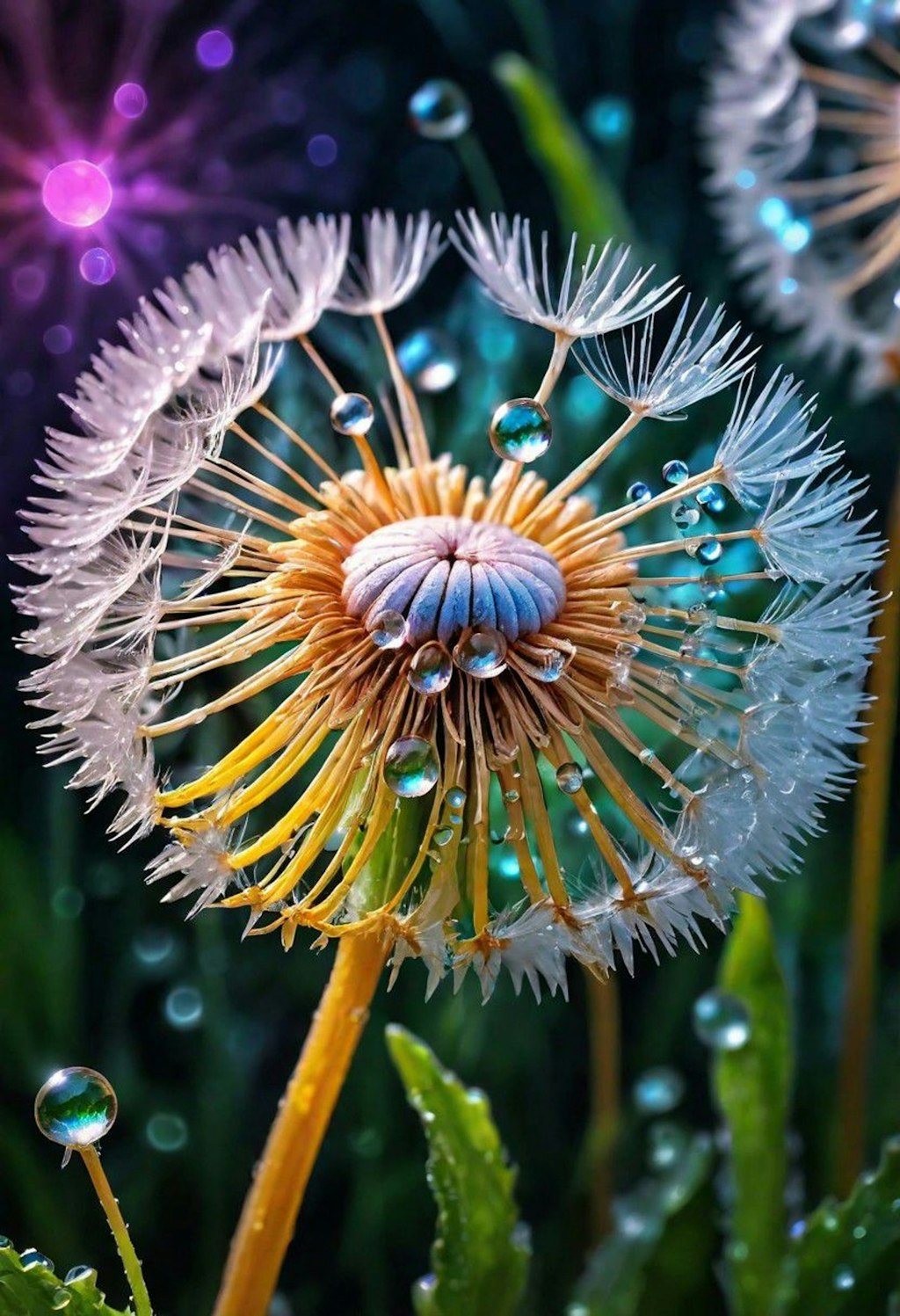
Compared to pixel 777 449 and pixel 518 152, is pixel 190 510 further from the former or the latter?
pixel 518 152

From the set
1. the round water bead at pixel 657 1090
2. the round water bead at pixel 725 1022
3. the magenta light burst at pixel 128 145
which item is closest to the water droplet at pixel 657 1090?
the round water bead at pixel 657 1090

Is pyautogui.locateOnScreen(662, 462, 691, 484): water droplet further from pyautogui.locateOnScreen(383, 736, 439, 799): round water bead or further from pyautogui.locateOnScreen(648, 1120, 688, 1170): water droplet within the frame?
pyautogui.locateOnScreen(648, 1120, 688, 1170): water droplet

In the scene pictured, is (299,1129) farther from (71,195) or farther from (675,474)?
(71,195)

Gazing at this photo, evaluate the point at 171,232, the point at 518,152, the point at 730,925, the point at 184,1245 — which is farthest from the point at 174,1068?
the point at 518,152

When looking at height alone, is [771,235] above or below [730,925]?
above

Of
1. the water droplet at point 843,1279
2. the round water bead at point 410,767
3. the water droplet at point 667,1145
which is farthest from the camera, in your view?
the water droplet at point 667,1145

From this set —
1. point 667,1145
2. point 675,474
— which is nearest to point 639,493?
point 675,474

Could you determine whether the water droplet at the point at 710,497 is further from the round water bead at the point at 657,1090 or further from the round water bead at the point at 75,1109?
the round water bead at the point at 657,1090
